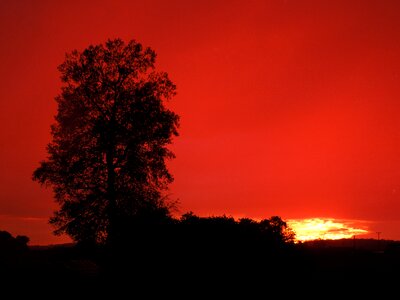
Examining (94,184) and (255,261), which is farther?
(94,184)

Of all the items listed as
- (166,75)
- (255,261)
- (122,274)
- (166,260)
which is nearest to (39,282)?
(122,274)

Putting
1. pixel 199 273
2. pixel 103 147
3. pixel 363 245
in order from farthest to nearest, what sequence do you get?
pixel 363 245, pixel 103 147, pixel 199 273

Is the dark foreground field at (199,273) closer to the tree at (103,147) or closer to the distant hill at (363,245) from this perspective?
the tree at (103,147)

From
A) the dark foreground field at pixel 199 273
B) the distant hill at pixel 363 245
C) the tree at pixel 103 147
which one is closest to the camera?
the dark foreground field at pixel 199 273

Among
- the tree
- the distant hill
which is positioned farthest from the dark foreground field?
the distant hill

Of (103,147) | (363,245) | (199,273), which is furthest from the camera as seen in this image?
(363,245)

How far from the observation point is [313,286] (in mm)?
20188

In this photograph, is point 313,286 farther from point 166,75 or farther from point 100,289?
point 166,75

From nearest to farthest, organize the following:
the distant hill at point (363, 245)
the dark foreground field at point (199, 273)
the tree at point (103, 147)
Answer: the dark foreground field at point (199, 273), the tree at point (103, 147), the distant hill at point (363, 245)

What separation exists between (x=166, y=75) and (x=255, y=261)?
19.6 metres

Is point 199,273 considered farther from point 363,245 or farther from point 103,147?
point 363,245

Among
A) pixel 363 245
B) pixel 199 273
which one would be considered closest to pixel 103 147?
pixel 199 273

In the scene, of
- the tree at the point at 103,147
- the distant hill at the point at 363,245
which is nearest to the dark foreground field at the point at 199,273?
the tree at the point at 103,147

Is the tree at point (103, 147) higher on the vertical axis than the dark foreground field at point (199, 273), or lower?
higher
